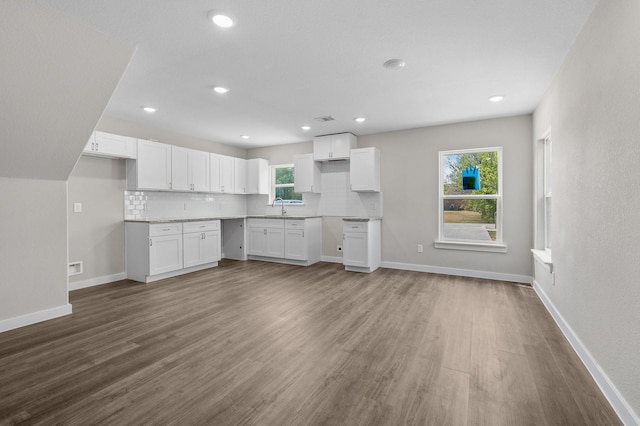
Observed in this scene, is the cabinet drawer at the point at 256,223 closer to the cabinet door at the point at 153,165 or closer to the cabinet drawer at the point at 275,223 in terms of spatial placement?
the cabinet drawer at the point at 275,223

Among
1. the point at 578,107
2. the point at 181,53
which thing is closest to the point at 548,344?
the point at 578,107

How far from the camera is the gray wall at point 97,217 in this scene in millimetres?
4230

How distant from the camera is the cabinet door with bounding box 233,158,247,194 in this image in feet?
21.2

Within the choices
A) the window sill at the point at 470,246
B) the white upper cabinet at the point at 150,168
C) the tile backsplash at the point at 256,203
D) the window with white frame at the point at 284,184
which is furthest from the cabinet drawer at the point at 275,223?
the window sill at the point at 470,246

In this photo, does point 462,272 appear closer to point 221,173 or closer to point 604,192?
point 604,192

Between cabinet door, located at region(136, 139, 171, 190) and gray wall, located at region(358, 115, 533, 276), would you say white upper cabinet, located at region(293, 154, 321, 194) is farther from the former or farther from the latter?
cabinet door, located at region(136, 139, 171, 190)

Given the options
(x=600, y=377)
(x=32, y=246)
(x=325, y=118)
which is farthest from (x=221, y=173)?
(x=600, y=377)

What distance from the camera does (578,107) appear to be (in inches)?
95.2

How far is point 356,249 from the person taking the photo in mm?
5199

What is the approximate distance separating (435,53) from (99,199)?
15.6 ft

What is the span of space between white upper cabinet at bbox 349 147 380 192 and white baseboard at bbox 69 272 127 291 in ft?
13.2

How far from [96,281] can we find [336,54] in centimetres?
448

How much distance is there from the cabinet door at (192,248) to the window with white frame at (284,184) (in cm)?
208

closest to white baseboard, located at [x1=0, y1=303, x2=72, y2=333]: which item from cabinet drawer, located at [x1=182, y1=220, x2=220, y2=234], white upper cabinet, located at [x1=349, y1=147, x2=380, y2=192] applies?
cabinet drawer, located at [x1=182, y1=220, x2=220, y2=234]
